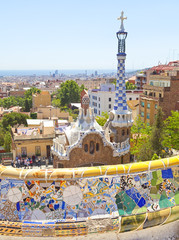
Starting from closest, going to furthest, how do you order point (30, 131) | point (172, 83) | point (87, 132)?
1. point (87, 132)
2. point (30, 131)
3. point (172, 83)

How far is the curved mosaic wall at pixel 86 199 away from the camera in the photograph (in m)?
8.35

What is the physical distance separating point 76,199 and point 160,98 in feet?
119

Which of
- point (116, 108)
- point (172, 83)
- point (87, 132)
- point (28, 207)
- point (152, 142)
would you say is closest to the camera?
point (28, 207)

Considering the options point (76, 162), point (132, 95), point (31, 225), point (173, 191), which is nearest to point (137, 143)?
point (76, 162)

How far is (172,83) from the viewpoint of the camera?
41719 mm

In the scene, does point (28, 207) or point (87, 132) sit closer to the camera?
point (28, 207)

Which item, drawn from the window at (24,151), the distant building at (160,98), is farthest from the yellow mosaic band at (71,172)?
the distant building at (160,98)

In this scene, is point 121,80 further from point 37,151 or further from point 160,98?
point 160,98

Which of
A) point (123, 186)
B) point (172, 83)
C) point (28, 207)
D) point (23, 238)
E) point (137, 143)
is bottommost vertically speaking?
point (137, 143)

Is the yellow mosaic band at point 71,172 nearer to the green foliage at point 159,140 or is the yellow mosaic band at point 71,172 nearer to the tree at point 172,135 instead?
the green foliage at point 159,140

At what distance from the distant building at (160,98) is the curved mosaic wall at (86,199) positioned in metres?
34.5

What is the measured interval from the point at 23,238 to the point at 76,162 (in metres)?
12.1

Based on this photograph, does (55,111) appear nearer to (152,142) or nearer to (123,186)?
(152,142)

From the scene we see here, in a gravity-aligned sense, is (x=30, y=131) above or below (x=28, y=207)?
below
